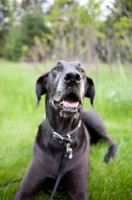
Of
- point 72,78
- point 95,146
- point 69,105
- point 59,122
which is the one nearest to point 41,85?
point 59,122

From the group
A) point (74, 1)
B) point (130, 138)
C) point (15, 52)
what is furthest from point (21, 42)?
point (130, 138)

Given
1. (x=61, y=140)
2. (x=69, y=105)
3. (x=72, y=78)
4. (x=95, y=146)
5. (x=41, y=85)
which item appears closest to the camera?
(x=72, y=78)

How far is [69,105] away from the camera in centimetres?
213

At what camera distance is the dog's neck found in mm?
2357

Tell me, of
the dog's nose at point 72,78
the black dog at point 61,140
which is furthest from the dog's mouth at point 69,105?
the dog's nose at point 72,78

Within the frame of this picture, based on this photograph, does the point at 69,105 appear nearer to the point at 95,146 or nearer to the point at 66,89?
the point at 66,89

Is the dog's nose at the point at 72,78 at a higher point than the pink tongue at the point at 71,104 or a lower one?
higher

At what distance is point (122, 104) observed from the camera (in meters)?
4.68

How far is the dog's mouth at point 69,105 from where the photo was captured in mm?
2082

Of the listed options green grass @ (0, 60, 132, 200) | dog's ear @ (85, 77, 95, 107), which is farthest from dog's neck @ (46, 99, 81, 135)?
green grass @ (0, 60, 132, 200)

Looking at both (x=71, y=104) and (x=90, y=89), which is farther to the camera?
(x=90, y=89)

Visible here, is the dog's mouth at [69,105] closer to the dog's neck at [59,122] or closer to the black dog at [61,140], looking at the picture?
the black dog at [61,140]

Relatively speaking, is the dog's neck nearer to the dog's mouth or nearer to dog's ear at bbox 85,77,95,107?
the dog's mouth

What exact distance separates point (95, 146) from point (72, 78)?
1855 mm
